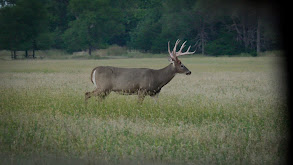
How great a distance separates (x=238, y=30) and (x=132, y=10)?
548 inches

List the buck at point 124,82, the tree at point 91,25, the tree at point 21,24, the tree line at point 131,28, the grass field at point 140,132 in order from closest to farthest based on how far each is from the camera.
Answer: the grass field at point 140,132
the buck at point 124,82
the tree at point 21,24
the tree line at point 131,28
the tree at point 91,25

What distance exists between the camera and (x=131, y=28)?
4575 cm

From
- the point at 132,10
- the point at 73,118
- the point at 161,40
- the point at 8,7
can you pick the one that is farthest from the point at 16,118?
the point at 132,10

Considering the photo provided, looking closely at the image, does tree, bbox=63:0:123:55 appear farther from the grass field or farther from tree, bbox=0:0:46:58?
the grass field

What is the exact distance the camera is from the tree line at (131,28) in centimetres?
3625

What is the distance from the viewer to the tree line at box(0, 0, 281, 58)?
1427 inches

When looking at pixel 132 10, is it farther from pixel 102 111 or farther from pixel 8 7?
pixel 102 111

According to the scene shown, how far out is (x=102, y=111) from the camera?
24.4 ft

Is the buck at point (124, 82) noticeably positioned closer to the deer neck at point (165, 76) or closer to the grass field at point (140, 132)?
the deer neck at point (165, 76)

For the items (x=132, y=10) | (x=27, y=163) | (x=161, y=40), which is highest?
(x=132, y=10)

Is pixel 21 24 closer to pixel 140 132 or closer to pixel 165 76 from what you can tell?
pixel 165 76

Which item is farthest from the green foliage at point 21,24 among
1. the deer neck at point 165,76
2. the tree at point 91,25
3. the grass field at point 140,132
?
the deer neck at point 165,76

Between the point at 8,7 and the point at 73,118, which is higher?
the point at 8,7

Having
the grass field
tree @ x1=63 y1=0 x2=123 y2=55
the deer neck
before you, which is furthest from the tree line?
the grass field
